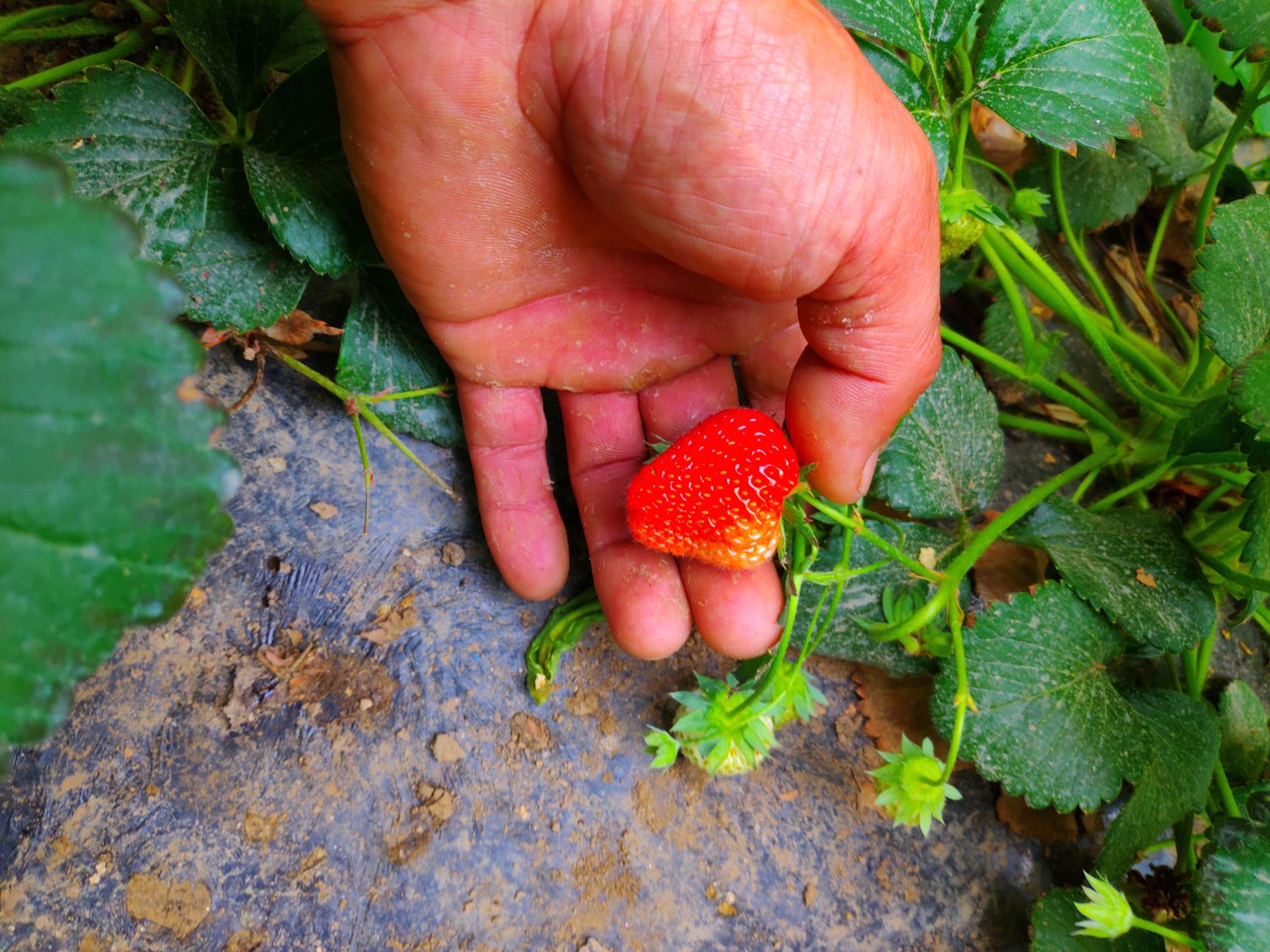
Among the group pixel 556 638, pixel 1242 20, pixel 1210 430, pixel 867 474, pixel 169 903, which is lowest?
pixel 169 903

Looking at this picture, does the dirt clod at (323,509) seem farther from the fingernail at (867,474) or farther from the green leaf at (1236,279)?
the green leaf at (1236,279)

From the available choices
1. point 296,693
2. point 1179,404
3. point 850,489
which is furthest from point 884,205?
point 296,693

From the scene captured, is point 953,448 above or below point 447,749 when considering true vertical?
above

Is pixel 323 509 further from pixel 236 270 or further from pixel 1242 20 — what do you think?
pixel 1242 20

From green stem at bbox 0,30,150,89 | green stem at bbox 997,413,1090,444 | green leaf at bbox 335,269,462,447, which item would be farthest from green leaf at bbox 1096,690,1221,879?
green stem at bbox 0,30,150,89

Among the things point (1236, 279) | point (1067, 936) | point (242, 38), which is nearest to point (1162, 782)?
point (1067, 936)
